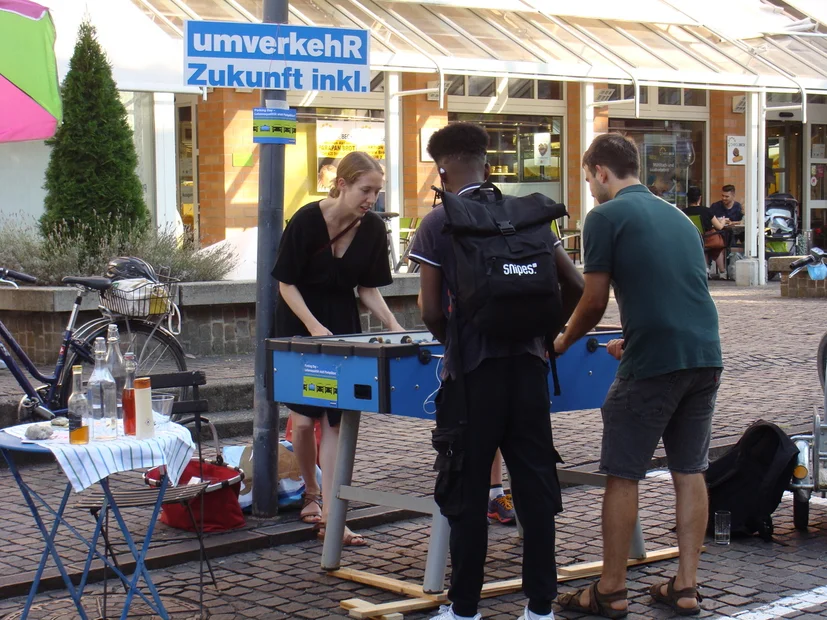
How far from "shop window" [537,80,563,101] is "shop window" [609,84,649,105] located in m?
0.99

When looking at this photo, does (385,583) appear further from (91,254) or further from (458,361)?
(91,254)

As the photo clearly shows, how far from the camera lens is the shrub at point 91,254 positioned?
34.7 feet

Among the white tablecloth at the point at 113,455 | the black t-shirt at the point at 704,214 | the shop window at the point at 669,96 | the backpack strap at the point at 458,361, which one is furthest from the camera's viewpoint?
the shop window at the point at 669,96

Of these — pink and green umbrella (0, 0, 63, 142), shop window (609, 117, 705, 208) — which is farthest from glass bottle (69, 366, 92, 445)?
shop window (609, 117, 705, 208)

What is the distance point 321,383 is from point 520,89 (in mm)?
16792

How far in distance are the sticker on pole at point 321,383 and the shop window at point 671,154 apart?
18705mm

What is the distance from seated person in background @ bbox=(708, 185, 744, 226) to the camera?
22125 millimetres

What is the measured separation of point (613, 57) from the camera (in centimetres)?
1945

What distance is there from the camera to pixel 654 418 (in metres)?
5.01

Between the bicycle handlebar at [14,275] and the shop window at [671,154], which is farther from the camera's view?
the shop window at [671,154]

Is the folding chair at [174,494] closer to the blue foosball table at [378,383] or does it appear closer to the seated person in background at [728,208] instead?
the blue foosball table at [378,383]

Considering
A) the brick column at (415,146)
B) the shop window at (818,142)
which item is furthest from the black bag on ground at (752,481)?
the shop window at (818,142)

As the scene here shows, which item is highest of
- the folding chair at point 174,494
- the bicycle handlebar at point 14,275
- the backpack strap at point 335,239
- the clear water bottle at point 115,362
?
the backpack strap at point 335,239

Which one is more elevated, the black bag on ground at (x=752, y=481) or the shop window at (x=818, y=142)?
the shop window at (x=818, y=142)
